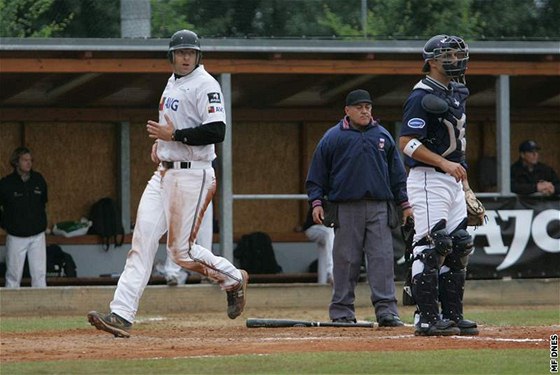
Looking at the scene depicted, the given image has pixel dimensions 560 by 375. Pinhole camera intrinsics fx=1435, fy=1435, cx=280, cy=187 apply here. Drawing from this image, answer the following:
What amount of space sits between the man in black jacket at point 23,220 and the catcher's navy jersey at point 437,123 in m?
7.66

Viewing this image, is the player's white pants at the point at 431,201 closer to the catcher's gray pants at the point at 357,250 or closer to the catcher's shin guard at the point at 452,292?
the catcher's shin guard at the point at 452,292

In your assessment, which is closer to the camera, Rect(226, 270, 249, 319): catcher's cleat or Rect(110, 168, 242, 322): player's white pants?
Rect(110, 168, 242, 322): player's white pants

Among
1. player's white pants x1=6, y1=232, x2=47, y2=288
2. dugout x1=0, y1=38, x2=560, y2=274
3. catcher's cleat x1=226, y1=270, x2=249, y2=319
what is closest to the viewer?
catcher's cleat x1=226, y1=270, x2=249, y2=319

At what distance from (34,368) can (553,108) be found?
13471mm

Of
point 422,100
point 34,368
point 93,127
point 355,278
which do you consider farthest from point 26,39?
point 34,368

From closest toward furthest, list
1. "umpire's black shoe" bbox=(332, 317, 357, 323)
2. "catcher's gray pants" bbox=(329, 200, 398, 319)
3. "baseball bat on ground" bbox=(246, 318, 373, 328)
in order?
"baseball bat on ground" bbox=(246, 318, 373, 328)
"umpire's black shoe" bbox=(332, 317, 357, 323)
"catcher's gray pants" bbox=(329, 200, 398, 319)

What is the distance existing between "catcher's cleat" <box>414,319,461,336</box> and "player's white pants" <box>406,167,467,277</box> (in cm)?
36

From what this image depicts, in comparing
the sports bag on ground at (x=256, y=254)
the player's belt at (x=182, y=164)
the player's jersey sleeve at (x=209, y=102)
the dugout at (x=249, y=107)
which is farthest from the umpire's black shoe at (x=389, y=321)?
the sports bag on ground at (x=256, y=254)

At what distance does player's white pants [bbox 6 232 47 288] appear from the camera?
1641 centimetres

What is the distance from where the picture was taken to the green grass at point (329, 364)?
7641 millimetres

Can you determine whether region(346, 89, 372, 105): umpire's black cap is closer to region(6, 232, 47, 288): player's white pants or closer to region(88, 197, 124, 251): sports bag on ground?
Result: region(6, 232, 47, 288): player's white pants

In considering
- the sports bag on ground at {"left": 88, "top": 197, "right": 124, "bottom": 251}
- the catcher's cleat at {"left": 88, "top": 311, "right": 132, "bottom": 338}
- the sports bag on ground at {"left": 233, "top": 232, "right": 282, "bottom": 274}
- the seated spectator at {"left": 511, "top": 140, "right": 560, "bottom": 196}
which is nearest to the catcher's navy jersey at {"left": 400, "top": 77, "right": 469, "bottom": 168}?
the catcher's cleat at {"left": 88, "top": 311, "right": 132, "bottom": 338}

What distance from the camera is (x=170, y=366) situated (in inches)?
310

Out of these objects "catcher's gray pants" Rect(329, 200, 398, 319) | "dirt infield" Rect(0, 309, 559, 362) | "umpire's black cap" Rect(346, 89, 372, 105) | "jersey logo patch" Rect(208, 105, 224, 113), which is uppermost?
"umpire's black cap" Rect(346, 89, 372, 105)
